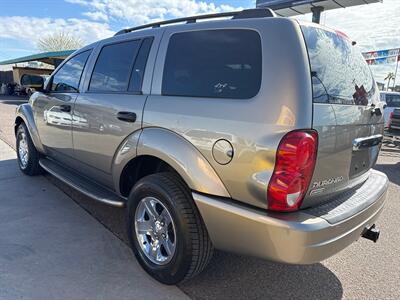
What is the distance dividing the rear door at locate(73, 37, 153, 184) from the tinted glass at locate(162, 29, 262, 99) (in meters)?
0.35

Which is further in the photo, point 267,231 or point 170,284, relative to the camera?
point 170,284

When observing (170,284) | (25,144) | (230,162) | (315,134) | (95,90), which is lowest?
(170,284)

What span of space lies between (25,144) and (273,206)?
4453 millimetres

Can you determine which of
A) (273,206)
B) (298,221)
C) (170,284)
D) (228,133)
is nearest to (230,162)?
(228,133)

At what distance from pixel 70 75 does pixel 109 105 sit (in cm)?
130

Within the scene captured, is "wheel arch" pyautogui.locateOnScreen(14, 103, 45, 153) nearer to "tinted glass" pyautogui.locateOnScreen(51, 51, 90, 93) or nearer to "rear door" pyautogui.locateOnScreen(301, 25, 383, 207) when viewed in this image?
"tinted glass" pyautogui.locateOnScreen(51, 51, 90, 93)

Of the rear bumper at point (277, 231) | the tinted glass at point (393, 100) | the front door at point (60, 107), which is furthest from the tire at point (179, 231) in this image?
the tinted glass at point (393, 100)

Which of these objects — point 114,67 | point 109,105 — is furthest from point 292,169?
point 114,67

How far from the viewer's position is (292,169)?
1.98 m

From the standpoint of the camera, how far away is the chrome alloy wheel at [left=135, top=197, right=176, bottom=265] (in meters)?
2.65

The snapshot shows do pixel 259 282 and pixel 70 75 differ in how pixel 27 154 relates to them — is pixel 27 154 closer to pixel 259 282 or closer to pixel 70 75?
pixel 70 75

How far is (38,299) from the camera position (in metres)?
2.39

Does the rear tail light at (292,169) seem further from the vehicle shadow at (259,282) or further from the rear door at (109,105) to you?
the rear door at (109,105)

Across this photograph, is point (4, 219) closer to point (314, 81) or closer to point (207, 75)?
point (207, 75)
